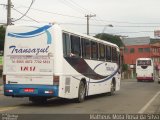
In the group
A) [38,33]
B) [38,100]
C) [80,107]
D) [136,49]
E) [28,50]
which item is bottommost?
[80,107]

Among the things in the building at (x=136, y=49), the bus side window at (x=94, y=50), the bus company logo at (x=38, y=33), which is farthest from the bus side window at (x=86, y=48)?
the building at (x=136, y=49)

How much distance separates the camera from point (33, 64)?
710 inches

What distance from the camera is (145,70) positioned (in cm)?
6950

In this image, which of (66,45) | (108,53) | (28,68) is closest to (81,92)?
(66,45)

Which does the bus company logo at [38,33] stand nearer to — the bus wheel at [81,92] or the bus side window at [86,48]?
the bus side window at [86,48]

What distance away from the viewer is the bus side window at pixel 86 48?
20859 mm

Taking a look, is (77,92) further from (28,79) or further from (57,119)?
(57,119)

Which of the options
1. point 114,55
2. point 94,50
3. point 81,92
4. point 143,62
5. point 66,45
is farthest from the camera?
point 143,62

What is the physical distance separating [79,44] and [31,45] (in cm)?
292

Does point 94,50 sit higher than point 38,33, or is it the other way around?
point 38,33

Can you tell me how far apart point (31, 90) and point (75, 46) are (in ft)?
10.1

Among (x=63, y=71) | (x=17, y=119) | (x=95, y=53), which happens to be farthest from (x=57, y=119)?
(x=95, y=53)

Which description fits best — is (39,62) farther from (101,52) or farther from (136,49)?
(136,49)

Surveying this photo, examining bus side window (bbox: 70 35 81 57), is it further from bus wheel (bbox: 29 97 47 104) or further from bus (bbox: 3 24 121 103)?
bus wheel (bbox: 29 97 47 104)
